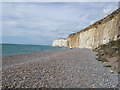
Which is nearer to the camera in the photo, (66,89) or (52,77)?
(66,89)

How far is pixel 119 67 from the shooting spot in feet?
34.0

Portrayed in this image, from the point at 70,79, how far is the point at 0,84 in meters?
3.53

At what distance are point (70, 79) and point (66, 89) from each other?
3.93ft

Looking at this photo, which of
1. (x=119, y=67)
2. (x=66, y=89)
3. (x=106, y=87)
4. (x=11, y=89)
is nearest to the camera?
(x=11, y=89)

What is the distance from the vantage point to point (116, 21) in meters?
26.2

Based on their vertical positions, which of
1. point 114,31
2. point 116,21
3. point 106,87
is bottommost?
point 106,87

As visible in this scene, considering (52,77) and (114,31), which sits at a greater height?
(114,31)

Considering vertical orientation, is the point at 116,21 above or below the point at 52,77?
above

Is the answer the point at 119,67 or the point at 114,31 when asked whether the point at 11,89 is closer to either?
the point at 119,67

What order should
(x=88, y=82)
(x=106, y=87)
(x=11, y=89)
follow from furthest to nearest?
(x=88, y=82), (x=106, y=87), (x=11, y=89)

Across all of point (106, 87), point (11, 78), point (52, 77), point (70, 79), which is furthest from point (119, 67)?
point (11, 78)

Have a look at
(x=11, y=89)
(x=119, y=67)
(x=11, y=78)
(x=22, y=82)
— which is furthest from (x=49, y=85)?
(x=119, y=67)

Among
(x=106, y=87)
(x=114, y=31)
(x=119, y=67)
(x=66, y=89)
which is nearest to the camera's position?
(x=66, y=89)

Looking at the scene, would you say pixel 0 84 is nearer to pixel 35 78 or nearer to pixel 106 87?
pixel 35 78
